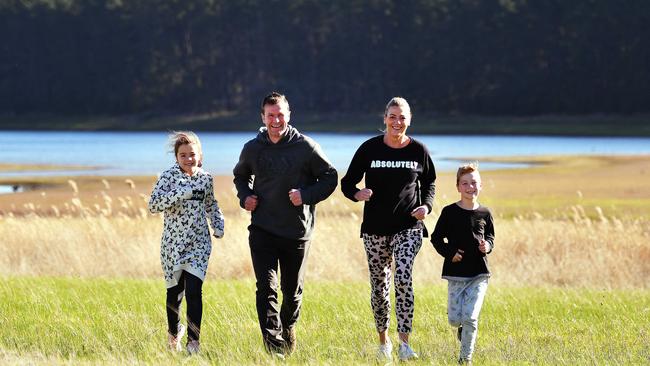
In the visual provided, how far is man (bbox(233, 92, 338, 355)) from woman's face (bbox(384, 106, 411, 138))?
56 centimetres

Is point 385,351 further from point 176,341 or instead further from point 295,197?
point 176,341

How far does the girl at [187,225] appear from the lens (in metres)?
8.79

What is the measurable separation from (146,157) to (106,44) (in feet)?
190

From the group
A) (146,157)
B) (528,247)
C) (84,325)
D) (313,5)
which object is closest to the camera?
(84,325)

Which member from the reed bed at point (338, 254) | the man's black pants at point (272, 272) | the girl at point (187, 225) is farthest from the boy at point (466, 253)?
the reed bed at point (338, 254)

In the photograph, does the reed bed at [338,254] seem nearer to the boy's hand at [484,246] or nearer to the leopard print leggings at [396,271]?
the leopard print leggings at [396,271]

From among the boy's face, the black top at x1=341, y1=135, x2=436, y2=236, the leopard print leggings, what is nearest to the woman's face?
the black top at x1=341, y1=135, x2=436, y2=236

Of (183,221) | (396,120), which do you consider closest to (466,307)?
(396,120)

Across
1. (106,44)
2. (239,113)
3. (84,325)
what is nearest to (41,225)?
(84,325)

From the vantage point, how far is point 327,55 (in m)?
99.2

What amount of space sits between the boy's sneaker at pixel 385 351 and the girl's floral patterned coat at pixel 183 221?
1468 millimetres

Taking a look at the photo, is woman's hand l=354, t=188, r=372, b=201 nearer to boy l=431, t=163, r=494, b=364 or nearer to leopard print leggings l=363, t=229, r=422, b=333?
leopard print leggings l=363, t=229, r=422, b=333

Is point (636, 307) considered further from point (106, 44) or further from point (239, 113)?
point (106, 44)

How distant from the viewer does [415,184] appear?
343 inches
